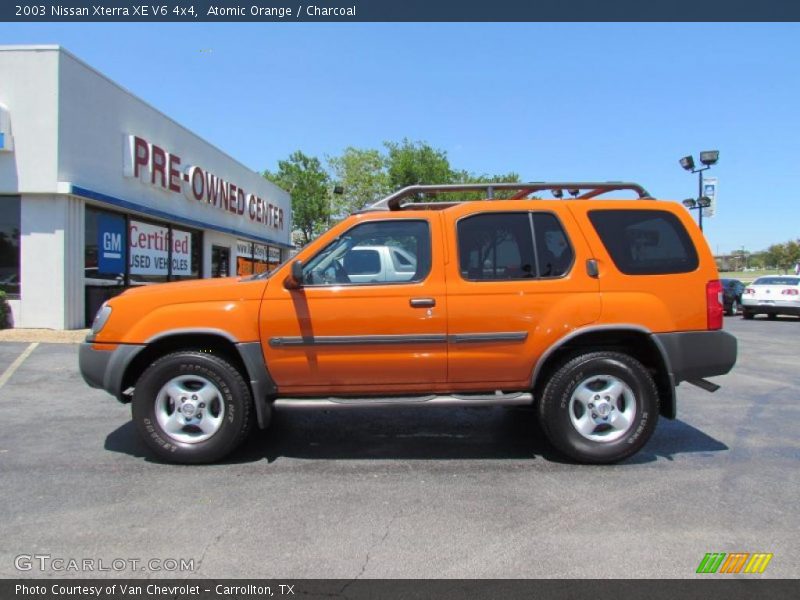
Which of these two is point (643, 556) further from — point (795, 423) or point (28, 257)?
point (28, 257)

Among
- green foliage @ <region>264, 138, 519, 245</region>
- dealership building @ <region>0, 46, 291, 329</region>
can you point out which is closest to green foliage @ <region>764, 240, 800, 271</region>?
green foliage @ <region>264, 138, 519, 245</region>

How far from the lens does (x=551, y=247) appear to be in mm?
4453

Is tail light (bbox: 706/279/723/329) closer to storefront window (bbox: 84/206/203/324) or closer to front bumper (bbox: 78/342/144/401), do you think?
front bumper (bbox: 78/342/144/401)

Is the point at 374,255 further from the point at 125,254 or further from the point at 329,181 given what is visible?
the point at 329,181

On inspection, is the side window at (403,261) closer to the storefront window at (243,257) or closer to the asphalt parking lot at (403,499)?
the asphalt parking lot at (403,499)

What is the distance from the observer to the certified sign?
14477 millimetres

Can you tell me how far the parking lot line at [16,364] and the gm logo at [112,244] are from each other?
3.57 meters

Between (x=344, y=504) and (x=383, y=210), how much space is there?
2401 millimetres

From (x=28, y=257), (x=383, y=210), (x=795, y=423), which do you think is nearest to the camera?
(x=383, y=210)

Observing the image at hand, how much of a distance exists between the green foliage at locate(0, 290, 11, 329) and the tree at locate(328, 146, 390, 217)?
29.8 m

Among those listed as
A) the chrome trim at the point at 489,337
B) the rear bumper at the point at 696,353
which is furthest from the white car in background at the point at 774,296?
the chrome trim at the point at 489,337

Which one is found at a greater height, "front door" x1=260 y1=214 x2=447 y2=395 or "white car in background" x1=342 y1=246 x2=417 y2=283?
"white car in background" x1=342 y1=246 x2=417 y2=283

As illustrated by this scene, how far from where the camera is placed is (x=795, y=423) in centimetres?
560
